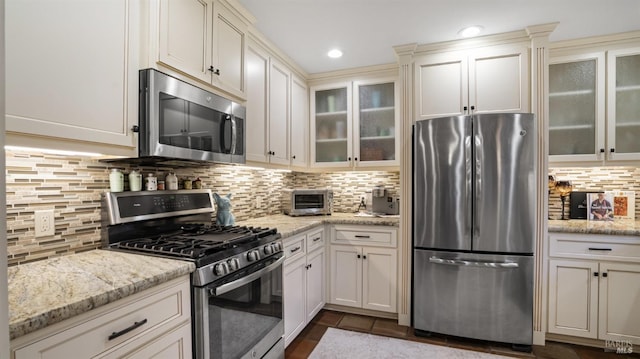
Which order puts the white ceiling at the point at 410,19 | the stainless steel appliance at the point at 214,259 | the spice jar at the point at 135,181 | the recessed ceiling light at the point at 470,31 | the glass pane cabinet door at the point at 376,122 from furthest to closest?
the glass pane cabinet door at the point at 376,122, the recessed ceiling light at the point at 470,31, the white ceiling at the point at 410,19, the spice jar at the point at 135,181, the stainless steel appliance at the point at 214,259

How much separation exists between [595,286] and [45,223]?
344 cm

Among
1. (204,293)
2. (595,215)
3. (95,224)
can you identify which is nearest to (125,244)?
(95,224)

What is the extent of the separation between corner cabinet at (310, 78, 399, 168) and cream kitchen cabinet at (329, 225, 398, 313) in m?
0.73

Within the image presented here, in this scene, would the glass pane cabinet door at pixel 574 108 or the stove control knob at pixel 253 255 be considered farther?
the glass pane cabinet door at pixel 574 108

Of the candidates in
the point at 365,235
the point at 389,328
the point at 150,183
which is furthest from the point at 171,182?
the point at 389,328

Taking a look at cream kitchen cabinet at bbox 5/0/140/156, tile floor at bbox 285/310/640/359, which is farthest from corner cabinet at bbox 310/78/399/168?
A: cream kitchen cabinet at bbox 5/0/140/156

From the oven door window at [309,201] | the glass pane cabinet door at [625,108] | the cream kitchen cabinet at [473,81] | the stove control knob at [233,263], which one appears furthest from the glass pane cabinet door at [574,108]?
the stove control knob at [233,263]

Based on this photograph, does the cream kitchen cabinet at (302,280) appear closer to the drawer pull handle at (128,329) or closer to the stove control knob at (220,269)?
the stove control knob at (220,269)

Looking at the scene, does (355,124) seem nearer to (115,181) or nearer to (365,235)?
(365,235)

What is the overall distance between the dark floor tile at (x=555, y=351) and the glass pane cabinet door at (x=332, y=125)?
2.19 metres

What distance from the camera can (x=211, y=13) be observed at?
178 cm

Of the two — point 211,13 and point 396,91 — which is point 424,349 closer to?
point 396,91

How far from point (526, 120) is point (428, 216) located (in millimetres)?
999

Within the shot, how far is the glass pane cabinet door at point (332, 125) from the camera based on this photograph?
124 inches
